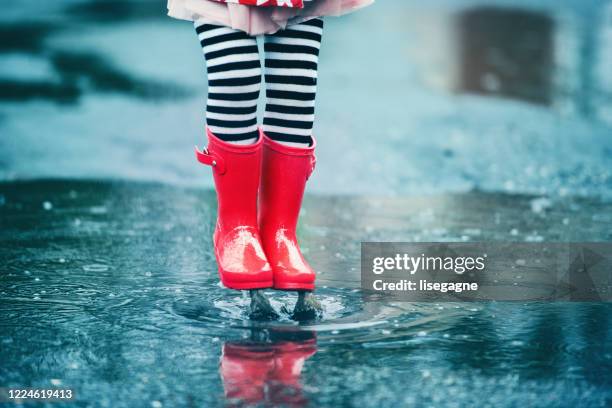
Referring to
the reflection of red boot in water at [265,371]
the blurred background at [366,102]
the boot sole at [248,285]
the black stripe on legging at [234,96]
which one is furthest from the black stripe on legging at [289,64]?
the blurred background at [366,102]

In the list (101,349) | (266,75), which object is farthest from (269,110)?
(101,349)

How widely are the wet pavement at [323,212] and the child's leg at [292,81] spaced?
0.51 m

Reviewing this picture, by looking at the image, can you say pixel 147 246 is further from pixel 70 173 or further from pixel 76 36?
A: pixel 76 36

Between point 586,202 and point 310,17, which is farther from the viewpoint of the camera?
point 586,202

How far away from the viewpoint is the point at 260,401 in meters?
2.46

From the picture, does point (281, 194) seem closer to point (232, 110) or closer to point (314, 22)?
point (232, 110)

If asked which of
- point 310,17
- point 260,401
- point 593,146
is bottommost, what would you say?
point 260,401

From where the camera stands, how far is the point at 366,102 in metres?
7.63

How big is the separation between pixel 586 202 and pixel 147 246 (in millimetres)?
2102

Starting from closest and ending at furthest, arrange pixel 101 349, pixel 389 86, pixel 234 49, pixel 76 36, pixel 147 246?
pixel 101 349, pixel 234 49, pixel 147 246, pixel 389 86, pixel 76 36

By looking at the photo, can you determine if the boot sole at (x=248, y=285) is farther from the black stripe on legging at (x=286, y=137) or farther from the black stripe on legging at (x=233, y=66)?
the black stripe on legging at (x=233, y=66)

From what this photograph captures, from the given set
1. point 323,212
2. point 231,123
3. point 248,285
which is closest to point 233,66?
point 231,123

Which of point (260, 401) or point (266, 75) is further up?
point (266, 75)

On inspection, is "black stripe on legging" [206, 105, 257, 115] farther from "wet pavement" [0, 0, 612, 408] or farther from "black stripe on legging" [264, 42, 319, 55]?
"wet pavement" [0, 0, 612, 408]
